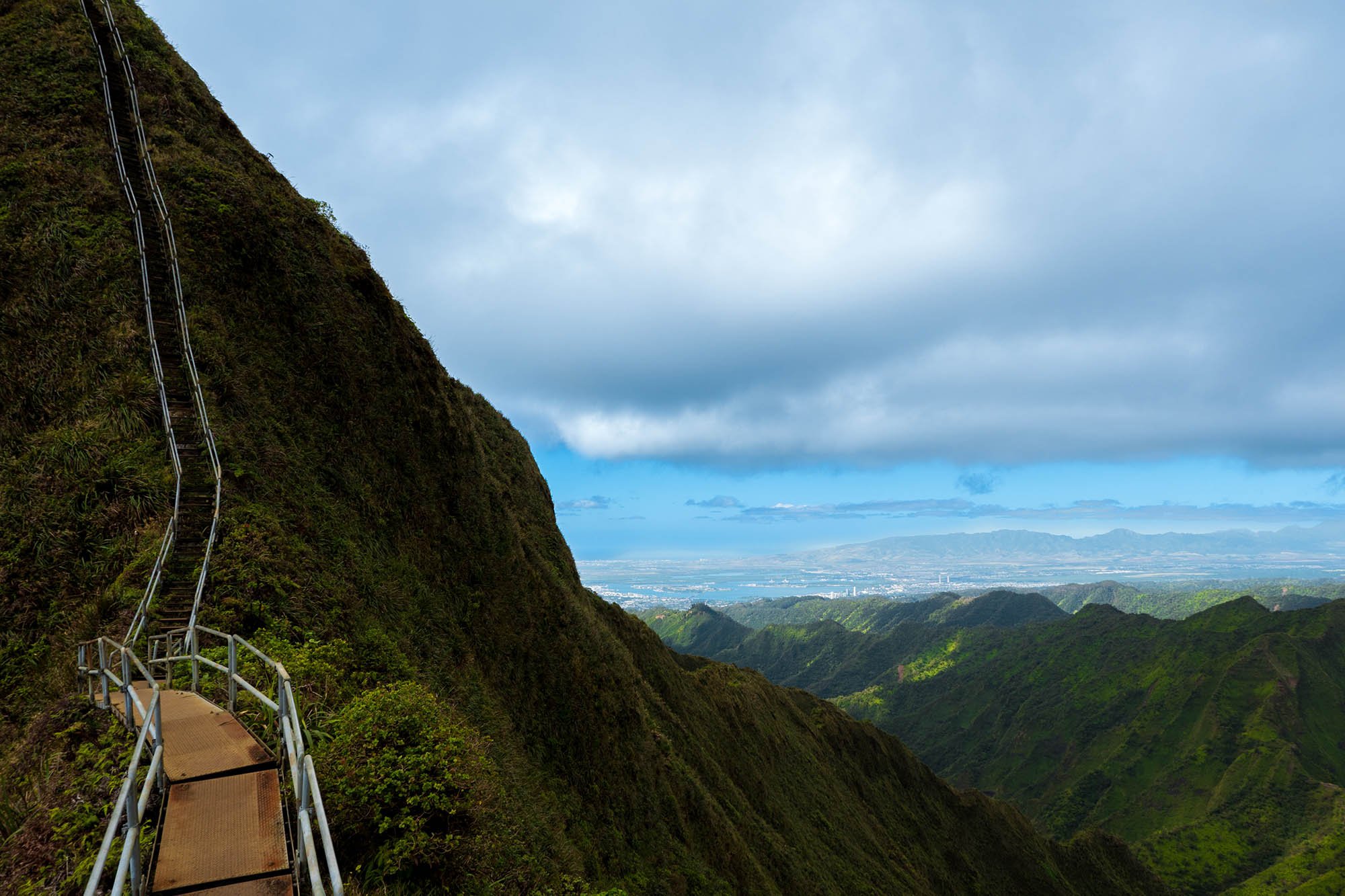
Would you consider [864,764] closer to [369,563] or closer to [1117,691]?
[369,563]

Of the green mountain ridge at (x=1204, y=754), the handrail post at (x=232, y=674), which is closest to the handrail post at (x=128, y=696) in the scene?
the handrail post at (x=232, y=674)

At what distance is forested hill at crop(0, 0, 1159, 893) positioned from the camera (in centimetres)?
870

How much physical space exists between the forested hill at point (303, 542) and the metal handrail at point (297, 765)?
78 cm

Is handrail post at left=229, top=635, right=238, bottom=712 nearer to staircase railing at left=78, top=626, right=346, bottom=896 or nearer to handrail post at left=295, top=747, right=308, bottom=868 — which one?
staircase railing at left=78, top=626, right=346, bottom=896

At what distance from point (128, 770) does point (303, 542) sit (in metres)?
11.2

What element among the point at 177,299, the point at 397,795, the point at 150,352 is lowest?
the point at 397,795

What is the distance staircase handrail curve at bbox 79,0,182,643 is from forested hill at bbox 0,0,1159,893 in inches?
12.4

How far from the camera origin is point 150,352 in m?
17.2

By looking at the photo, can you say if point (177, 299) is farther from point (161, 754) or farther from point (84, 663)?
point (161, 754)

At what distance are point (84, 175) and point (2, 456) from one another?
1133 cm

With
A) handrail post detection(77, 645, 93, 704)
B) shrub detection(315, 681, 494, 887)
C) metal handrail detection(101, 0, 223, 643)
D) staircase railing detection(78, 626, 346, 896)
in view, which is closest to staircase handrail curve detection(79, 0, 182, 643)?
metal handrail detection(101, 0, 223, 643)

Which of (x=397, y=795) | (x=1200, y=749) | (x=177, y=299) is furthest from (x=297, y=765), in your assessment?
(x=1200, y=749)

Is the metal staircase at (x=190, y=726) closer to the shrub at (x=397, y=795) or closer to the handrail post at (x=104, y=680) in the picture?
the handrail post at (x=104, y=680)

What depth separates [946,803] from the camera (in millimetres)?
76812
